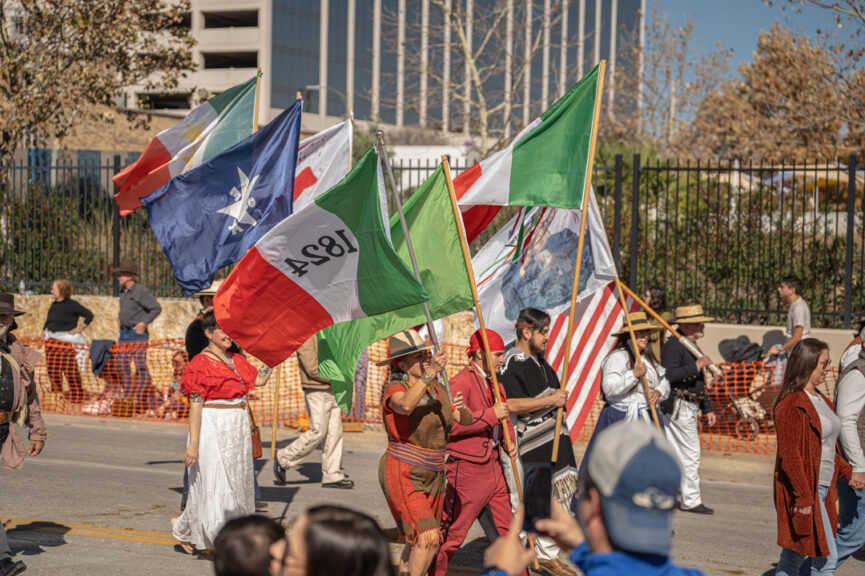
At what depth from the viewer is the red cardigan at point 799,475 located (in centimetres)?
591

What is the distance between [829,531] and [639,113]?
29.6 metres

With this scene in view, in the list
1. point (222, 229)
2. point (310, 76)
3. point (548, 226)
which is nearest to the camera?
point (548, 226)

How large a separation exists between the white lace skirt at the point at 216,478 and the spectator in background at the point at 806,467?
3531 mm

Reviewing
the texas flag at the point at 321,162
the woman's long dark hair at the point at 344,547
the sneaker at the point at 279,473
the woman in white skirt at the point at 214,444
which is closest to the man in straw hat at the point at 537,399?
the woman in white skirt at the point at 214,444

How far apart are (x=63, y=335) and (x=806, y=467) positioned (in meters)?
11.7

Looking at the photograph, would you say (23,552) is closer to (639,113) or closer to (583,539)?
(583,539)

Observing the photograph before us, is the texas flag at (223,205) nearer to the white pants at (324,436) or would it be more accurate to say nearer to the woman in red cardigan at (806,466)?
the white pants at (324,436)

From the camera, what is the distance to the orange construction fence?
42.8ft

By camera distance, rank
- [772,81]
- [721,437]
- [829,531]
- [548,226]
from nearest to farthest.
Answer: [829,531] < [548,226] < [721,437] < [772,81]

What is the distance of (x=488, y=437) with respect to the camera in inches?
257

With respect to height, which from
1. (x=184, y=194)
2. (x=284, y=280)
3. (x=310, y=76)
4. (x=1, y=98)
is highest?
(x=310, y=76)

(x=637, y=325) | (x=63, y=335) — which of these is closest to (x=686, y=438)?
(x=637, y=325)

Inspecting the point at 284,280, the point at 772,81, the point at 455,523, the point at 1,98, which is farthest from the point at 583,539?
the point at 772,81

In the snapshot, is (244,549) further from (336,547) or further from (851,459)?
(851,459)
